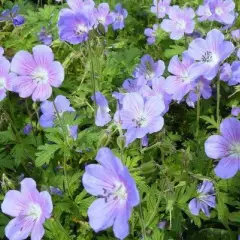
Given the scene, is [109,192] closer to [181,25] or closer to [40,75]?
[40,75]

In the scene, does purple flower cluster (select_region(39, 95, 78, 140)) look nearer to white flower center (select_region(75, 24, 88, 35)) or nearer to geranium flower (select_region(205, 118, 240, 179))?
white flower center (select_region(75, 24, 88, 35))

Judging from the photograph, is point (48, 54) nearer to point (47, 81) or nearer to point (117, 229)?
point (47, 81)

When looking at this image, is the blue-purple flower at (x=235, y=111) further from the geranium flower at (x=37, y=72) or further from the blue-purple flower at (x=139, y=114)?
the geranium flower at (x=37, y=72)

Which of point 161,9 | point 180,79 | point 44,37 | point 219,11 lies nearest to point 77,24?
point 180,79

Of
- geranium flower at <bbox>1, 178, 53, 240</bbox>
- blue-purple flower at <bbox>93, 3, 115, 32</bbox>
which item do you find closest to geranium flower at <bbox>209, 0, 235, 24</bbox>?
blue-purple flower at <bbox>93, 3, 115, 32</bbox>

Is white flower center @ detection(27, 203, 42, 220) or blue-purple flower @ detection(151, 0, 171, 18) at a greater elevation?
white flower center @ detection(27, 203, 42, 220)

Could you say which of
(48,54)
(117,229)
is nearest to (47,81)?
(48,54)

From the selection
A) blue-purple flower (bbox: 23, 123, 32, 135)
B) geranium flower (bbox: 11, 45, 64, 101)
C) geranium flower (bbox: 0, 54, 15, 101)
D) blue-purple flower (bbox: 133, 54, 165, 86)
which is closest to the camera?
geranium flower (bbox: 11, 45, 64, 101)
